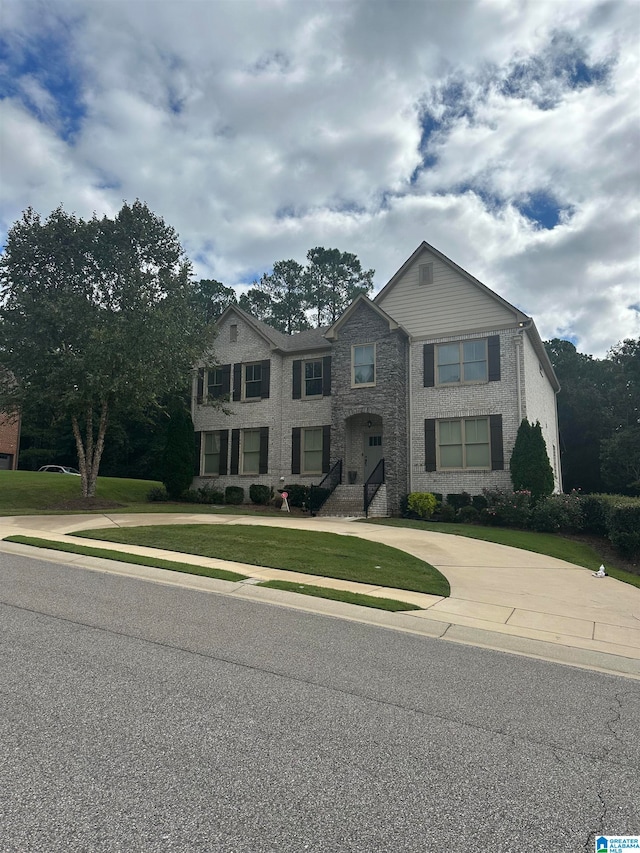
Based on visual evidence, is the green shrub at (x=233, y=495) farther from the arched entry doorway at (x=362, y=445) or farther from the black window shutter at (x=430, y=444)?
the black window shutter at (x=430, y=444)

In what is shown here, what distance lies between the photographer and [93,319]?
68.9ft

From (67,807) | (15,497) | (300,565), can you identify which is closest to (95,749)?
(67,807)

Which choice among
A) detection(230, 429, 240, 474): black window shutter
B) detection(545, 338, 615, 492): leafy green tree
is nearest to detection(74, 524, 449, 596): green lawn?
detection(230, 429, 240, 474): black window shutter

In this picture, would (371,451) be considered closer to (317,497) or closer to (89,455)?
(317,497)

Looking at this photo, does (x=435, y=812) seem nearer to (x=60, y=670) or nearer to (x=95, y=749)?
(x=95, y=749)

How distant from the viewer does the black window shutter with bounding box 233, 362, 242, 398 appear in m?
26.1

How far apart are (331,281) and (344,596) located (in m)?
45.6

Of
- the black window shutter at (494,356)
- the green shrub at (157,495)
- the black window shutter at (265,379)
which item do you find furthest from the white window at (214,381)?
the black window shutter at (494,356)

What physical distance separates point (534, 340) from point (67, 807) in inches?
881

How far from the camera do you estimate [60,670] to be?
16.2ft

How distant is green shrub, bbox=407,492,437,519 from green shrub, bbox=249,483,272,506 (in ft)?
19.7

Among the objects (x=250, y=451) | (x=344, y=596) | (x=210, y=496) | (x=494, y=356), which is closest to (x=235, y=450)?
(x=250, y=451)

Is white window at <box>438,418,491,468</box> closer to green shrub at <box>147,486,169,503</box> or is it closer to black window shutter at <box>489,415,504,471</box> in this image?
black window shutter at <box>489,415,504,471</box>

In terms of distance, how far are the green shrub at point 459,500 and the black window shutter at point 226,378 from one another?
455 inches
